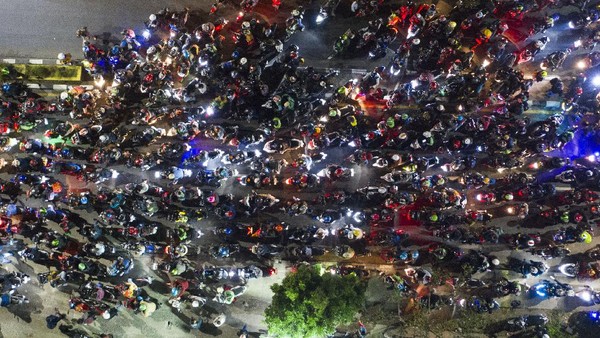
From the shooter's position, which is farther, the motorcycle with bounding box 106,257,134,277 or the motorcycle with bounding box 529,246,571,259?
the motorcycle with bounding box 529,246,571,259

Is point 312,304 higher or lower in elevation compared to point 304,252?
lower

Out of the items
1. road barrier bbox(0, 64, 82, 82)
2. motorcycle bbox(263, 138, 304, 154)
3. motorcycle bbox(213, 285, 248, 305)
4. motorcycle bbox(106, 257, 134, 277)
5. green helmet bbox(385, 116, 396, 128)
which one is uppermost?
road barrier bbox(0, 64, 82, 82)

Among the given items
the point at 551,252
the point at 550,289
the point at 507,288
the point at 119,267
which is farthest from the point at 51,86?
the point at 550,289

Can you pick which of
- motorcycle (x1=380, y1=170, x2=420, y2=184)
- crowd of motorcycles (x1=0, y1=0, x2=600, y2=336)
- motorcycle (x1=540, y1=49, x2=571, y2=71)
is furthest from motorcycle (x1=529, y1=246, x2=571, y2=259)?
motorcycle (x1=540, y1=49, x2=571, y2=71)

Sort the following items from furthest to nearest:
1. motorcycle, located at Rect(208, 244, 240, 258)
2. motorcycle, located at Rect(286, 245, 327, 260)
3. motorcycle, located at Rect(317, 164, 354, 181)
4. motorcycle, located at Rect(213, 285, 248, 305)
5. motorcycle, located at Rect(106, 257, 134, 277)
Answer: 1. motorcycle, located at Rect(317, 164, 354, 181)
2. motorcycle, located at Rect(286, 245, 327, 260)
3. motorcycle, located at Rect(208, 244, 240, 258)
4. motorcycle, located at Rect(106, 257, 134, 277)
5. motorcycle, located at Rect(213, 285, 248, 305)

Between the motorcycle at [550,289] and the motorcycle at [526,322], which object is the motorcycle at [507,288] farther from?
the motorcycle at [526,322]

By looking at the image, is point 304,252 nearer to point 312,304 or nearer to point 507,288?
point 312,304

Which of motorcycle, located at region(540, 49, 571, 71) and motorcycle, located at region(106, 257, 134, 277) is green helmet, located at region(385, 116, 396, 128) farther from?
motorcycle, located at region(106, 257, 134, 277)
